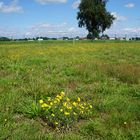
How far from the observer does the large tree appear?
77500 mm

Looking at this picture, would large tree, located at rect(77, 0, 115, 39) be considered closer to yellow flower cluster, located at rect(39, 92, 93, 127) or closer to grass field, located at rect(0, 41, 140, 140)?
grass field, located at rect(0, 41, 140, 140)

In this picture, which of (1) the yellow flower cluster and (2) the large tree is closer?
(1) the yellow flower cluster

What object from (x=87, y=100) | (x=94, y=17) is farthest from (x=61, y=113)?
(x=94, y=17)

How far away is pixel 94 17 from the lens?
7781 centimetres

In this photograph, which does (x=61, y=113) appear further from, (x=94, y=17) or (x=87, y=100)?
(x=94, y=17)

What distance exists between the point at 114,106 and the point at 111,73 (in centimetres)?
495

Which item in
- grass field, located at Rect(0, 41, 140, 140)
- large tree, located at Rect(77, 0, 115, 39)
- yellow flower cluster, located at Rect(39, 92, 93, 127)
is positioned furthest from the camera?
large tree, located at Rect(77, 0, 115, 39)

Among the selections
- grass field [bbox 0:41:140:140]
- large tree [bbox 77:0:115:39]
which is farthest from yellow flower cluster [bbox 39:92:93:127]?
large tree [bbox 77:0:115:39]

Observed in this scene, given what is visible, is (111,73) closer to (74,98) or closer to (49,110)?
(74,98)

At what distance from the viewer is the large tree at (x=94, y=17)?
77500mm

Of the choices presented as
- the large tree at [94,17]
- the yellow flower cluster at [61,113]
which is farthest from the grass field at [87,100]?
the large tree at [94,17]

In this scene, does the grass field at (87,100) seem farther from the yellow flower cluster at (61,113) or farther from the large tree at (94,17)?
the large tree at (94,17)

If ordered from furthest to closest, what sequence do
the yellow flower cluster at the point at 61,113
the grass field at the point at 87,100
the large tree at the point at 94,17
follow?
1. the large tree at the point at 94,17
2. the yellow flower cluster at the point at 61,113
3. the grass field at the point at 87,100

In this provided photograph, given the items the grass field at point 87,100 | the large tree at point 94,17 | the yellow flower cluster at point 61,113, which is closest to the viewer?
the grass field at point 87,100
